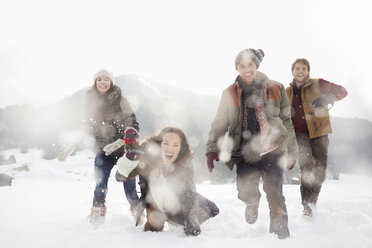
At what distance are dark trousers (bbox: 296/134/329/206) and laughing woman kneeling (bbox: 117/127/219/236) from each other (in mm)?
2088

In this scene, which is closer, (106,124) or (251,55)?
(251,55)

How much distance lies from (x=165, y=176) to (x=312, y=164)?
2.60 metres

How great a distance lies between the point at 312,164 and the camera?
444 centimetres

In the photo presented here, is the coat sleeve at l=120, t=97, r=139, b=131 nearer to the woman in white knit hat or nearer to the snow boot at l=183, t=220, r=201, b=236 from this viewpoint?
the woman in white knit hat

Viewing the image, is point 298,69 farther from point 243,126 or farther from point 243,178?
point 243,178

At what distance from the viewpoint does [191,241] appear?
7.91ft

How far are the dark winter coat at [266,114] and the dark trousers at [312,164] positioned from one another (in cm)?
125

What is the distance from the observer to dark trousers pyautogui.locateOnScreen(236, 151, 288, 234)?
292cm

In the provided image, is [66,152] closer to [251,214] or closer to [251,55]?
[251,214]

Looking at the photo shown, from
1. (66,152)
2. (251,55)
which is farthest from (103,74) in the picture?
(251,55)

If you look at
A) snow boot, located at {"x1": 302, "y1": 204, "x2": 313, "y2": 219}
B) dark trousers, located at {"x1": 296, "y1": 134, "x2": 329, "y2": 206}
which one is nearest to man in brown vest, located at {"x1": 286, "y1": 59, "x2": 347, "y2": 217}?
dark trousers, located at {"x1": 296, "y1": 134, "x2": 329, "y2": 206}

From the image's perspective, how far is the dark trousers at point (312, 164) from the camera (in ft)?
14.2

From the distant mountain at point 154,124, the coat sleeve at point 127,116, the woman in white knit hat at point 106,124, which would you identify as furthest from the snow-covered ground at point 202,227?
the distant mountain at point 154,124

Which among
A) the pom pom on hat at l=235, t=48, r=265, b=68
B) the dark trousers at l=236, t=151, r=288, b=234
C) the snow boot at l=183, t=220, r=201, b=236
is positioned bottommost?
the snow boot at l=183, t=220, r=201, b=236
